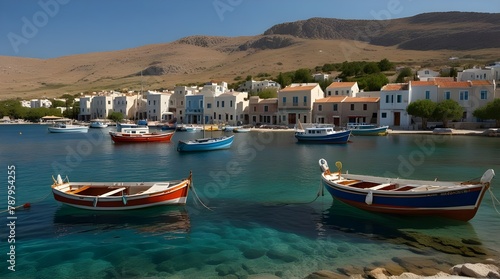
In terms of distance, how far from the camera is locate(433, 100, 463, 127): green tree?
2048 inches

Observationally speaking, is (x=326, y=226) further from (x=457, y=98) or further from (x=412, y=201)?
(x=457, y=98)

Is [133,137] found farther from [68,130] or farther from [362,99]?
[362,99]

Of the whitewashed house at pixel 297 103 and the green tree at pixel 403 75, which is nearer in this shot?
the whitewashed house at pixel 297 103

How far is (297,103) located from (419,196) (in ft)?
178

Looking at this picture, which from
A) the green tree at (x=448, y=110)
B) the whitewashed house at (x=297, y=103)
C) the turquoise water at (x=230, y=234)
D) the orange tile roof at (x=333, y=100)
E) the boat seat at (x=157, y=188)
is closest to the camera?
the turquoise water at (x=230, y=234)

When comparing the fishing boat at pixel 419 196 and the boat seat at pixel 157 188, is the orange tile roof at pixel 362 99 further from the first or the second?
the boat seat at pixel 157 188

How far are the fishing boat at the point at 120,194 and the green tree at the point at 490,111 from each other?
158 feet

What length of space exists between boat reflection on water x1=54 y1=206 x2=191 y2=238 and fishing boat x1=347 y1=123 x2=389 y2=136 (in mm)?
42716

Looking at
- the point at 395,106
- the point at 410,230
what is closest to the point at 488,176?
the point at 410,230

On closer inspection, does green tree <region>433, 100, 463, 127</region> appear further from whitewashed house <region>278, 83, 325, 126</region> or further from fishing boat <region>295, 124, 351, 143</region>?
whitewashed house <region>278, 83, 325, 126</region>

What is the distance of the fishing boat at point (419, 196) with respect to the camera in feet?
41.1

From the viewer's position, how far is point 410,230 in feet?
41.8

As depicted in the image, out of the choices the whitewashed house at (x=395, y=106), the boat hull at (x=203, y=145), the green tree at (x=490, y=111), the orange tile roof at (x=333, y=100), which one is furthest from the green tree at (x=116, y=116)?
the green tree at (x=490, y=111)

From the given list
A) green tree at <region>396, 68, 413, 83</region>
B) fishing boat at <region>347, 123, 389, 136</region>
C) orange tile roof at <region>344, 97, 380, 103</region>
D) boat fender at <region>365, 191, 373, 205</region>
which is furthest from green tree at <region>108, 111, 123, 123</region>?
boat fender at <region>365, 191, 373, 205</region>
